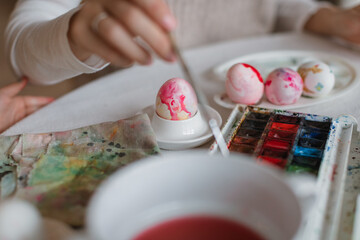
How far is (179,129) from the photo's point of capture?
1.63 feet

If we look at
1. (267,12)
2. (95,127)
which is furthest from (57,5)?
(267,12)

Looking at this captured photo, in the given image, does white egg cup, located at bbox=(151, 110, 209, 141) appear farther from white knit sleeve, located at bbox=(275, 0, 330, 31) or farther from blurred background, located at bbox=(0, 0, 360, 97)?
white knit sleeve, located at bbox=(275, 0, 330, 31)

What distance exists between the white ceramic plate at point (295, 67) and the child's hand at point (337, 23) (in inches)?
4.4

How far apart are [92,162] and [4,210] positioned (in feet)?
0.56

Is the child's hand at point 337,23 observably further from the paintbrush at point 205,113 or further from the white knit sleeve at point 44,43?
the white knit sleeve at point 44,43

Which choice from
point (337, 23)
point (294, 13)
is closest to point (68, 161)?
point (337, 23)

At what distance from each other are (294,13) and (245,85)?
56 cm

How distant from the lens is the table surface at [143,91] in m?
0.58

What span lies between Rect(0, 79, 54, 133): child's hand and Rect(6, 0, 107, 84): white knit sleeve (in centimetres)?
5

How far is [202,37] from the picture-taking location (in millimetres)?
1103

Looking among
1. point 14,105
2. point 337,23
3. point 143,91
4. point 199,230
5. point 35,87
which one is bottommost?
point 199,230

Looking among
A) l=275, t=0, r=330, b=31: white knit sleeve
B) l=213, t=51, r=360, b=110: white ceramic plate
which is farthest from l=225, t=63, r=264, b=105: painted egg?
l=275, t=0, r=330, b=31: white knit sleeve

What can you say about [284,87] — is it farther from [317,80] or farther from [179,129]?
[179,129]

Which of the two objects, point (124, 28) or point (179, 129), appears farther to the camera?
point (179, 129)
